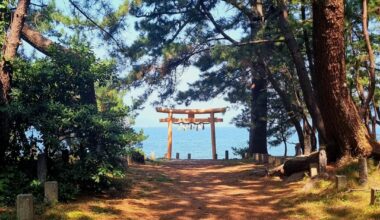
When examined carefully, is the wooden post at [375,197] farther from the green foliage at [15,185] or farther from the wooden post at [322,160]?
the green foliage at [15,185]

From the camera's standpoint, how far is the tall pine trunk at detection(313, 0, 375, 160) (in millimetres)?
7566

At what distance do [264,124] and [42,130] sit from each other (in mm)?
13256

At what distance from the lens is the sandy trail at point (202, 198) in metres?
7.33

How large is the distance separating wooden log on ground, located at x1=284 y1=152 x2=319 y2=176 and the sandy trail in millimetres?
480

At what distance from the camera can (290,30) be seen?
10.4m

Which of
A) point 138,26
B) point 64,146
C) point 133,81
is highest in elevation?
point 138,26

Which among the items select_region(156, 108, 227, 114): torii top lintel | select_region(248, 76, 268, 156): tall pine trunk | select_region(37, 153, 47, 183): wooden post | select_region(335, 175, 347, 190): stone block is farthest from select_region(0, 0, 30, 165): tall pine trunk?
select_region(156, 108, 227, 114): torii top lintel

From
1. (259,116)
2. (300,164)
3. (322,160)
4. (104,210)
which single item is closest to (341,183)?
(322,160)

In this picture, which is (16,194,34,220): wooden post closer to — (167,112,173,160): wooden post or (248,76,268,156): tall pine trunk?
(248,76,268,156): tall pine trunk

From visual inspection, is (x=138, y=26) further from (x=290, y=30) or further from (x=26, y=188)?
(x=26, y=188)

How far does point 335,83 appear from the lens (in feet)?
25.9

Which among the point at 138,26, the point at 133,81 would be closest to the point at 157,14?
the point at 138,26

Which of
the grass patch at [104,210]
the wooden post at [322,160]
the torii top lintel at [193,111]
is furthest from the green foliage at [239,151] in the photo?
the grass patch at [104,210]

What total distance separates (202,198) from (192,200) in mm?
333
